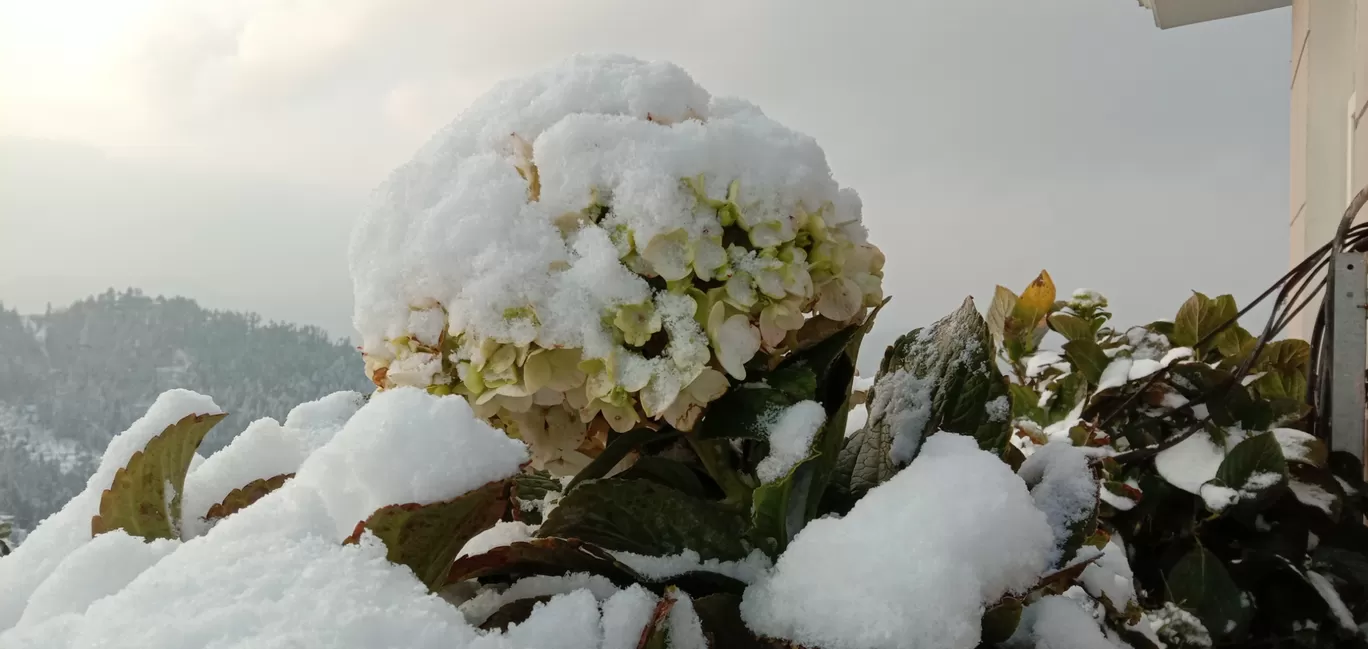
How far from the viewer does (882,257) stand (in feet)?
1.50

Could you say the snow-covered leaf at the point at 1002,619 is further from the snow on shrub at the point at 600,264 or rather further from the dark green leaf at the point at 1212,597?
the dark green leaf at the point at 1212,597

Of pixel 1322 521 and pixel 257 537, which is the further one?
pixel 1322 521

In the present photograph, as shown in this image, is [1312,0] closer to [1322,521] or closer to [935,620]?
[1322,521]

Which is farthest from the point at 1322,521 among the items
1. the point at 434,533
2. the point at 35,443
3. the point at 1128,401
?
the point at 35,443

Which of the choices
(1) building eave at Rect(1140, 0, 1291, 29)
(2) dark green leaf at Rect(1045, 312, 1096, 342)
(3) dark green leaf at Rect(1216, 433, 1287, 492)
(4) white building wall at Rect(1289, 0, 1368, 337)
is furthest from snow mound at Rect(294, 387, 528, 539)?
(1) building eave at Rect(1140, 0, 1291, 29)

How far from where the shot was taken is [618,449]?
440 mm

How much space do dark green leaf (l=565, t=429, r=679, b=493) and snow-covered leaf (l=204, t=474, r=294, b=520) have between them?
0.60 ft

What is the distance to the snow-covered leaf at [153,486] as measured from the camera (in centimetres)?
43

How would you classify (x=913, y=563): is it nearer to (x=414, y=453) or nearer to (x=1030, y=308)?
(x=414, y=453)

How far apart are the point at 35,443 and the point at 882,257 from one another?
114 cm

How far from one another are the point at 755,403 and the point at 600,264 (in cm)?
10

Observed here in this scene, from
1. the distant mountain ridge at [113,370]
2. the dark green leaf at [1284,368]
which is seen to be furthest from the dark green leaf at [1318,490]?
the distant mountain ridge at [113,370]

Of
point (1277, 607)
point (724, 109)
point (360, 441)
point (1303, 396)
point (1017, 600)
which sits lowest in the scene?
point (1277, 607)

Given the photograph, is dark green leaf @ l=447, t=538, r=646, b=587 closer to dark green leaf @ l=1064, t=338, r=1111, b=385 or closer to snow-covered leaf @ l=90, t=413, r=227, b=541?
snow-covered leaf @ l=90, t=413, r=227, b=541
